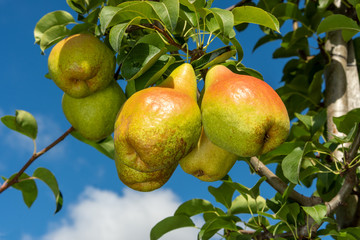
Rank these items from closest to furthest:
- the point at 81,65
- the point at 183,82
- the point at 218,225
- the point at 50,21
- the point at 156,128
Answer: the point at 156,128 → the point at 183,82 → the point at 81,65 → the point at 50,21 → the point at 218,225

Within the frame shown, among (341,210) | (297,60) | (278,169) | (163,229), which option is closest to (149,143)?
(163,229)

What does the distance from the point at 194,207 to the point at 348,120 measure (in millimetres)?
674

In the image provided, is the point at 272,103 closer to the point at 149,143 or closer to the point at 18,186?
the point at 149,143

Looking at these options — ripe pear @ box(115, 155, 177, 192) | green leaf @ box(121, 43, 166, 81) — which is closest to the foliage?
green leaf @ box(121, 43, 166, 81)

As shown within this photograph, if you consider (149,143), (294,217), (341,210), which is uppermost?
(149,143)

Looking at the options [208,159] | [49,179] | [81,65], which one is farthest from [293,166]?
[49,179]

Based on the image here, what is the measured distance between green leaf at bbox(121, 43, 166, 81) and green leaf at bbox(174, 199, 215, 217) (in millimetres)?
746

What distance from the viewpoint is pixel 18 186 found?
193 centimetres

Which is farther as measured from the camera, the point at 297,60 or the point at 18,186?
the point at 297,60

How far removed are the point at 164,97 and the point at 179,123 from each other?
68mm

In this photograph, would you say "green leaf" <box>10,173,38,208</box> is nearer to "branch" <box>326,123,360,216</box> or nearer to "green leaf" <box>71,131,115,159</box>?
"green leaf" <box>71,131,115,159</box>

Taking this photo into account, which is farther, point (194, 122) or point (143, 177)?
point (143, 177)

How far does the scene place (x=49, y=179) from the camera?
1.74 m

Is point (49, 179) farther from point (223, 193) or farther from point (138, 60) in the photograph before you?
point (138, 60)
